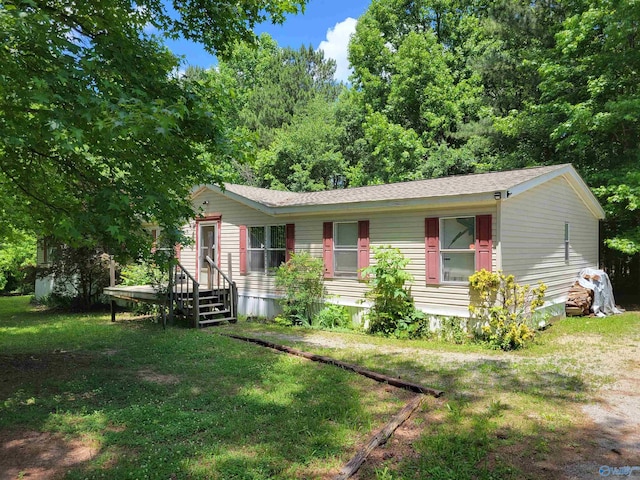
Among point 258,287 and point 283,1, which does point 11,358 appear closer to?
point 258,287

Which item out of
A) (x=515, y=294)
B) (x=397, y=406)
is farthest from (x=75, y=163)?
(x=515, y=294)

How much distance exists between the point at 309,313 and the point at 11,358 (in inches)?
241

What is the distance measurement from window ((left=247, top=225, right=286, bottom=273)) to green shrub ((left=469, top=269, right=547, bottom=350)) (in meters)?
5.41

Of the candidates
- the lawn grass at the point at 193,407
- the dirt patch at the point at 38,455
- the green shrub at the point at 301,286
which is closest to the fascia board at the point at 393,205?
the green shrub at the point at 301,286

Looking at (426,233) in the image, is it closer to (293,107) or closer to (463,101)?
(463,101)

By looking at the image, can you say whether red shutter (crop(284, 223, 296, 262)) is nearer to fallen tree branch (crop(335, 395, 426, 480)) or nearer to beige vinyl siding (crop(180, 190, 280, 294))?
beige vinyl siding (crop(180, 190, 280, 294))

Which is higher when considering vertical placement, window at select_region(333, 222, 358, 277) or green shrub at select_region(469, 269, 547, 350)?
window at select_region(333, 222, 358, 277)

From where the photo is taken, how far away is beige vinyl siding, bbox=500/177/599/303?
863 cm

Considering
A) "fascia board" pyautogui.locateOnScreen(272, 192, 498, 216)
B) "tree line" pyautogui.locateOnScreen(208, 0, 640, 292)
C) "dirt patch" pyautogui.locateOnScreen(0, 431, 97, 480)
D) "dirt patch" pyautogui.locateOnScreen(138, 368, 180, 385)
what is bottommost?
"dirt patch" pyautogui.locateOnScreen(0, 431, 97, 480)

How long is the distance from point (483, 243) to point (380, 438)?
5.41 metres

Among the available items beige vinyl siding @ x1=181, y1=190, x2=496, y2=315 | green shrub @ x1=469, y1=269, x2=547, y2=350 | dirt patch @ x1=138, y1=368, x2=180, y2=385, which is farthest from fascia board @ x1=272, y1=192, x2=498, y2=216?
dirt patch @ x1=138, y1=368, x2=180, y2=385

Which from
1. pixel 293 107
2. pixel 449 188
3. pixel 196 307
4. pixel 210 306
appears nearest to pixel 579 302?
pixel 449 188

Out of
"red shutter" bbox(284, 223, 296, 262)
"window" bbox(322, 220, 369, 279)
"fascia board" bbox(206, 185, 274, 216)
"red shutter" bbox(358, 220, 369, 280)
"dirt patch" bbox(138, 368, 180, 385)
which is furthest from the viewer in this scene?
"red shutter" bbox(284, 223, 296, 262)

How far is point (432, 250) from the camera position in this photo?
8.94 metres
